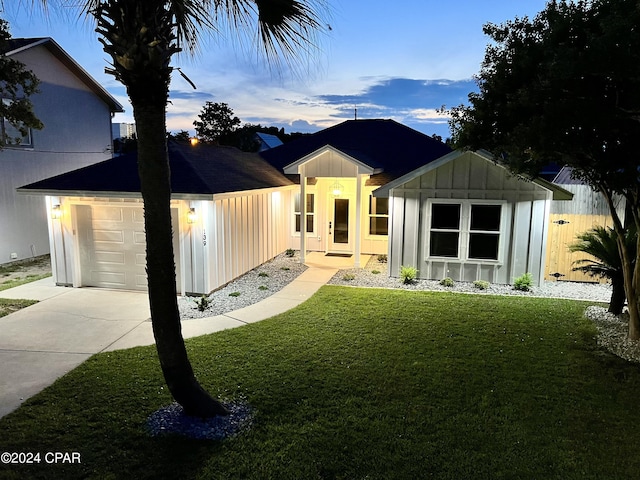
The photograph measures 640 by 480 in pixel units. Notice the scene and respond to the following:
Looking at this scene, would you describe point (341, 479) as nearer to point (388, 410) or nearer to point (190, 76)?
point (388, 410)

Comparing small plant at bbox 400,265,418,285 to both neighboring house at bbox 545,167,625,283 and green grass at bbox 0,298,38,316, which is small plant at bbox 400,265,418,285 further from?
green grass at bbox 0,298,38,316

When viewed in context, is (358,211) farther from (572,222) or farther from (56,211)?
(56,211)

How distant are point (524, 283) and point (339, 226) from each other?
619 centimetres

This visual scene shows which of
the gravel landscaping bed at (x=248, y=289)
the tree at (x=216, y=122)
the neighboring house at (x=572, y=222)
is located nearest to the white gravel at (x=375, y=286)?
the gravel landscaping bed at (x=248, y=289)

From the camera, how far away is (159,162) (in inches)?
162

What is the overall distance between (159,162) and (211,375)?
292cm

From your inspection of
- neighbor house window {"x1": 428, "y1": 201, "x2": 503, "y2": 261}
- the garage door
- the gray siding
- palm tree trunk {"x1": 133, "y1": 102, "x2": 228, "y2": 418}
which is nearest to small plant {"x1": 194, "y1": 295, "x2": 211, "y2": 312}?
the garage door

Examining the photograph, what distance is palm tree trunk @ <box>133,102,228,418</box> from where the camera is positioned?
4074mm

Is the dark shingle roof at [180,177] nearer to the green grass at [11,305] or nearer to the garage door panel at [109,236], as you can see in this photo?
the garage door panel at [109,236]

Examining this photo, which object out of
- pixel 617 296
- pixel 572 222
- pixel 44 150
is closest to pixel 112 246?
pixel 44 150

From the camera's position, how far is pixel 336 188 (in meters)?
14.2

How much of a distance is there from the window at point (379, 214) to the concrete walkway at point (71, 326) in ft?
13.0

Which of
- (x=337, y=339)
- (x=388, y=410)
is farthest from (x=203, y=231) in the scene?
(x=388, y=410)

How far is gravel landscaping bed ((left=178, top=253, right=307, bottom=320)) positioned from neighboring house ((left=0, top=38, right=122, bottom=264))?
24.9ft
